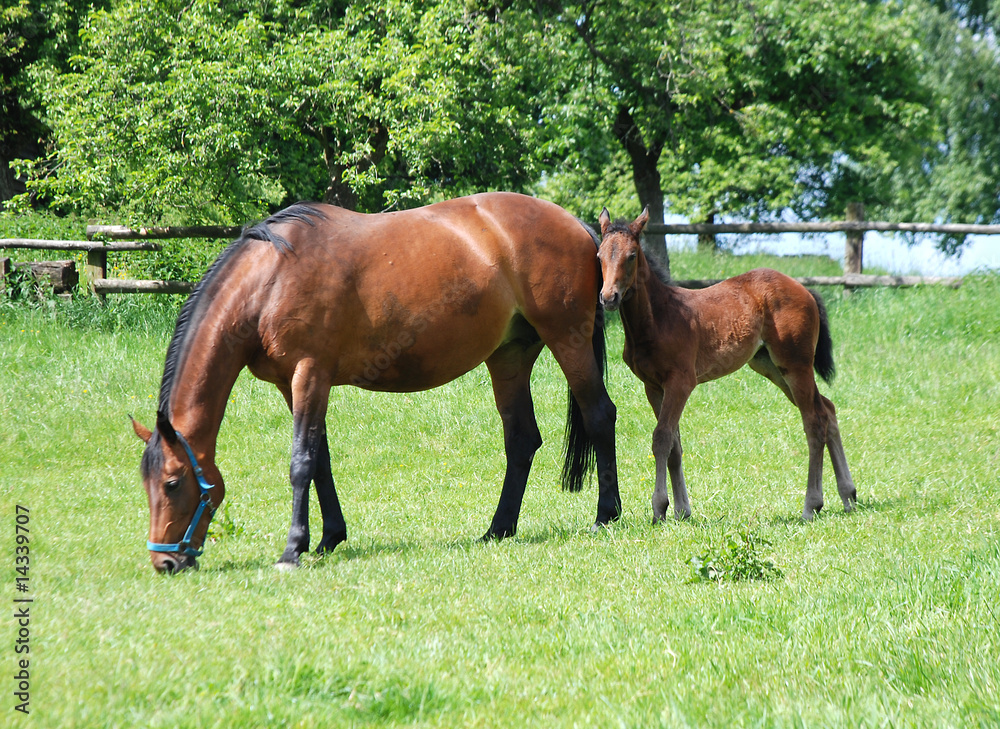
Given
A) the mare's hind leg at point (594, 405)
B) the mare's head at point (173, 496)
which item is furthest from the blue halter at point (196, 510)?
the mare's hind leg at point (594, 405)

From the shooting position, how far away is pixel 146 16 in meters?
13.8

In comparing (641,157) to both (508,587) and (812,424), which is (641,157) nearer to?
(812,424)

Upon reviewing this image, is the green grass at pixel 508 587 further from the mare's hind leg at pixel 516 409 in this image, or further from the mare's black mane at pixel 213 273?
the mare's black mane at pixel 213 273

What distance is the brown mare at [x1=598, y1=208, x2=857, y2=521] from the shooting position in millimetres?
6047

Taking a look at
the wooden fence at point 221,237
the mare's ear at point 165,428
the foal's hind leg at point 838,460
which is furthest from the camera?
the wooden fence at point 221,237

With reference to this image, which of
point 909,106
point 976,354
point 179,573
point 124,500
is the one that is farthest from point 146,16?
point 909,106

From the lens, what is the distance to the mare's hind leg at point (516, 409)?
6402 mm

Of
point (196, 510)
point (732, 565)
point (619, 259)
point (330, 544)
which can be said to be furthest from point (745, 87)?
point (196, 510)

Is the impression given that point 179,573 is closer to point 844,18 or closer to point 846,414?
point 846,414

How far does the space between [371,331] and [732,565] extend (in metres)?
2.67

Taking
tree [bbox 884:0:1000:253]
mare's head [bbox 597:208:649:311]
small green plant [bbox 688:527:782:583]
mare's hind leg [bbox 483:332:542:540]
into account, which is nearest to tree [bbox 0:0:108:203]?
mare's hind leg [bbox 483:332:542:540]

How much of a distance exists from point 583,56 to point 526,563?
1346cm

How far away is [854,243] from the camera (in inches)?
558

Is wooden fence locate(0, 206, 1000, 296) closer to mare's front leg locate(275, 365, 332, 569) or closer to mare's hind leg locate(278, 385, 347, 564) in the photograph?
mare's hind leg locate(278, 385, 347, 564)
